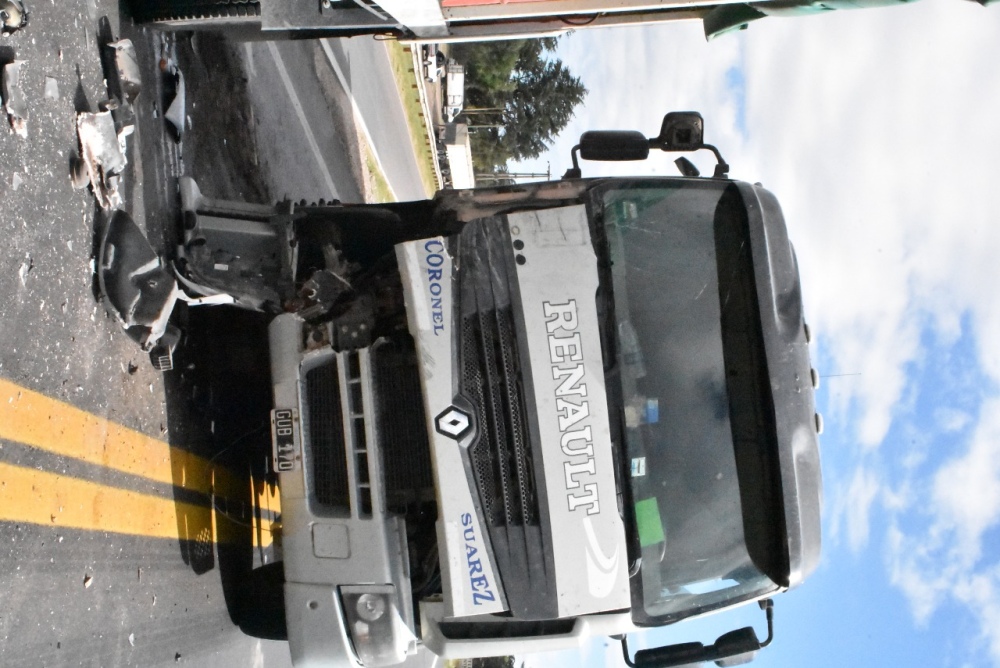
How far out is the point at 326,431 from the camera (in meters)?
4.27

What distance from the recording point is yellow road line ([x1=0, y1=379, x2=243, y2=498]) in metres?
3.32

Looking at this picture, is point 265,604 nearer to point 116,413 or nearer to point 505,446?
point 116,413

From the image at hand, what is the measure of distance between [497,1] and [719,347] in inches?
87.1

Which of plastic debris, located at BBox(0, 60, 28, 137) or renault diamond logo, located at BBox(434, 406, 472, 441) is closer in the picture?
plastic debris, located at BBox(0, 60, 28, 137)

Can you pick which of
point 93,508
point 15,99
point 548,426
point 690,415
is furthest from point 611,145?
point 93,508

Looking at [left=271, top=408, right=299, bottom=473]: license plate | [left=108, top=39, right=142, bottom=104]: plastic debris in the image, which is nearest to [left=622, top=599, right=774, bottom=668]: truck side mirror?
[left=271, top=408, right=299, bottom=473]: license plate

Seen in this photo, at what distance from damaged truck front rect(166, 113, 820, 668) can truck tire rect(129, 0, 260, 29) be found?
1.41 m

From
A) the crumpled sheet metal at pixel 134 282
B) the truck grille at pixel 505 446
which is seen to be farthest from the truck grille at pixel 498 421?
the crumpled sheet metal at pixel 134 282

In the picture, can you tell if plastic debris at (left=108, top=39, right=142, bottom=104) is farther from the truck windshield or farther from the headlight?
the headlight

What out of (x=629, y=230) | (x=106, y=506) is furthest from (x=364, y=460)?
(x=629, y=230)

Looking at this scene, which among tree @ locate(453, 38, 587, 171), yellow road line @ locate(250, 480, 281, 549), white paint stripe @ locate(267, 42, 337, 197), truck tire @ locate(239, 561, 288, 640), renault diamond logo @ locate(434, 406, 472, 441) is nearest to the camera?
renault diamond logo @ locate(434, 406, 472, 441)

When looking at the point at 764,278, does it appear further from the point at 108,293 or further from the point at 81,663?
the point at 81,663

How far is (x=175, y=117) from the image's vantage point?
4898mm

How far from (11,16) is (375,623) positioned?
3.12 metres
